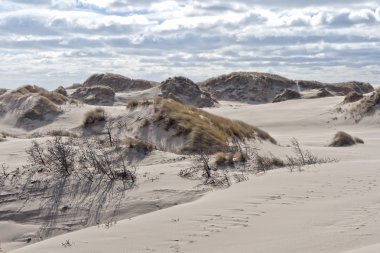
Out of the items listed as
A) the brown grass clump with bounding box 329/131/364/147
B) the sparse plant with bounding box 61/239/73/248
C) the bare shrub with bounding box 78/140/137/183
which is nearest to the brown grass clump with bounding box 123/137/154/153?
the bare shrub with bounding box 78/140/137/183

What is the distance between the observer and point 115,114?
1844 cm

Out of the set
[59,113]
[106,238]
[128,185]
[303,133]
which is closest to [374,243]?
[106,238]

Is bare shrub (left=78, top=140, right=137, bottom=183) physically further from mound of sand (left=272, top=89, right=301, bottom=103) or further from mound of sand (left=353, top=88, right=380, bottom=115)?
mound of sand (left=272, top=89, right=301, bottom=103)

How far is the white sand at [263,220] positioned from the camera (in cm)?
600

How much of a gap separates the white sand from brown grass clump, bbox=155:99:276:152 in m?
3.95

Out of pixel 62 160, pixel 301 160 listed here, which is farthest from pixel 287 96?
pixel 62 160

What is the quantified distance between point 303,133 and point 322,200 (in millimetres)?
21585

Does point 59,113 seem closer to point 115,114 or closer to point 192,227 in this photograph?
point 115,114

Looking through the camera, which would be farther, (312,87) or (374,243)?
(312,87)

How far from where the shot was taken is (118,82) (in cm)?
6794

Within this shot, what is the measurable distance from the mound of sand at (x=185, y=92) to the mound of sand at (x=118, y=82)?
13270 mm

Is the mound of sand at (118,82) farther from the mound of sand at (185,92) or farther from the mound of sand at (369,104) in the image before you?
the mound of sand at (369,104)

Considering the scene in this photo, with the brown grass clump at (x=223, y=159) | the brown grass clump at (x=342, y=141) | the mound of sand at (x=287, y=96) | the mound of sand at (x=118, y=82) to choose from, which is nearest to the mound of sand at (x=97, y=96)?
the mound of sand at (x=287, y=96)

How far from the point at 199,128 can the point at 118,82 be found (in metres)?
53.3
